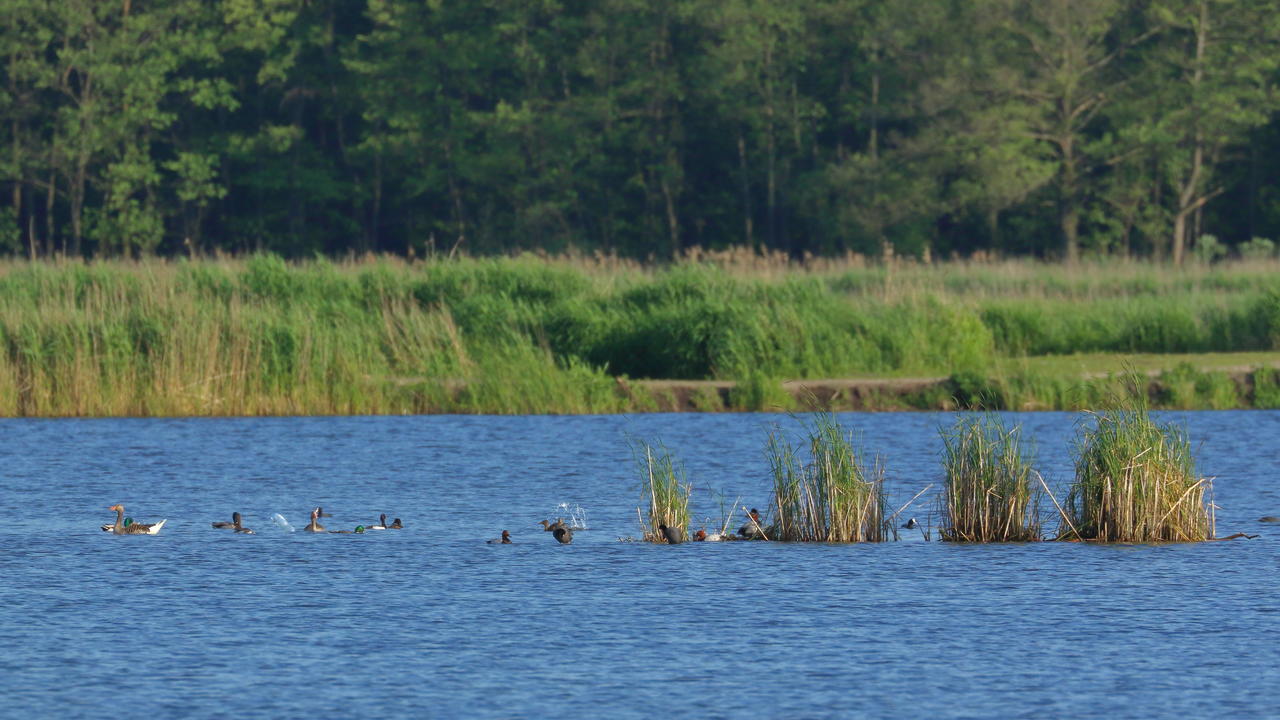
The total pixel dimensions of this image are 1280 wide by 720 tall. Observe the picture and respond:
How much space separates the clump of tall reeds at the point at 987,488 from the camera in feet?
45.4

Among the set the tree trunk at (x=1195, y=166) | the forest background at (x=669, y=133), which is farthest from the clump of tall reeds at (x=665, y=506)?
the tree trunk at (x=1195, y=166)

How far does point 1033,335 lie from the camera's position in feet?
95.1

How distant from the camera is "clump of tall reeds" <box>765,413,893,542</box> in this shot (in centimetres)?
1388

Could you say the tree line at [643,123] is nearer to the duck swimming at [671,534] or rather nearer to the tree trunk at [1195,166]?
the tree trunk at [1195,166]

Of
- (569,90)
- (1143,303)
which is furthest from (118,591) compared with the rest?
(569,90)

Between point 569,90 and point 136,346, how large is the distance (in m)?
39.8

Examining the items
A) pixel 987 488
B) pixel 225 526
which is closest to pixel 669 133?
pixel 225 526

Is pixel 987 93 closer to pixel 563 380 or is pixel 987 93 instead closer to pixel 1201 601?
pixel 563 380

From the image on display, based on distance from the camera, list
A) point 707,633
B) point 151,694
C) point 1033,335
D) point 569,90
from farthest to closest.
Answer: point 569,90, point 1033,335, point 707,633, point 151,694

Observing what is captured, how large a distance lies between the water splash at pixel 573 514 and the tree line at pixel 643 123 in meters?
38.9

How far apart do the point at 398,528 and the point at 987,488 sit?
4640 millimetres

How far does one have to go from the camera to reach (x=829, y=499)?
45.9ft

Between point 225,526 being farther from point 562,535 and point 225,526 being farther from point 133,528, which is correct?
point 562,535

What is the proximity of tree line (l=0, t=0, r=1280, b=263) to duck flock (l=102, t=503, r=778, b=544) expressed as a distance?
40.4 metres
